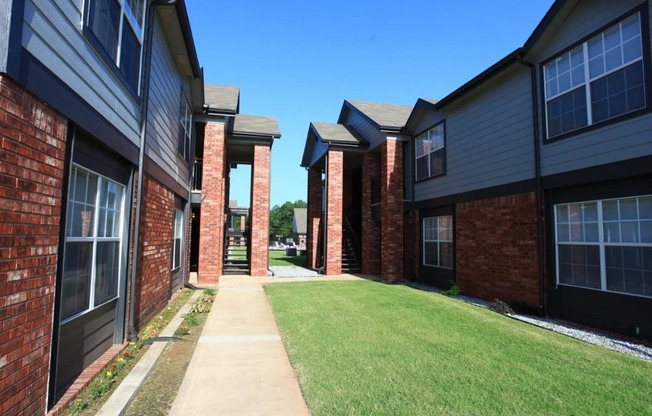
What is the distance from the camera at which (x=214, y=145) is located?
512 inches

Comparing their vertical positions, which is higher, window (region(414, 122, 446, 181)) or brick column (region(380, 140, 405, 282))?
window (region(414, 122, 446, 181))

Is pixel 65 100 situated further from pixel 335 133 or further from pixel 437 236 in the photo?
pixel 335 133

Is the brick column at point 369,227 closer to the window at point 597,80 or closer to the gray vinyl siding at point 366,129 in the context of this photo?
the gray vinyl siding at point 366,129

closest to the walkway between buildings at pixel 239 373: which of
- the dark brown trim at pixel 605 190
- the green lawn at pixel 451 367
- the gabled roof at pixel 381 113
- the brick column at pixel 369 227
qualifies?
the green lawn at pixel 451 367

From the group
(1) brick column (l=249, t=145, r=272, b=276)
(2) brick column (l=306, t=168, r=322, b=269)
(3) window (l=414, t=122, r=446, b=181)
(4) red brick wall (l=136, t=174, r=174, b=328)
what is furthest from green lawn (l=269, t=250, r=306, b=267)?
(4) red brick wall (l=136, t=174, r=174, b=328)

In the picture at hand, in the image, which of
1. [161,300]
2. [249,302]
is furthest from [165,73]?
[249,302]

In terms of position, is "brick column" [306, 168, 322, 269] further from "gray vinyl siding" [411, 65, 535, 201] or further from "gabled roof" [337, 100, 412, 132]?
"gray vinyl siding" [411, 65, 535, 201]

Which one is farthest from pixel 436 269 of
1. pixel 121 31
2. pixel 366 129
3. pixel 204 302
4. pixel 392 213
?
pixel 121 31

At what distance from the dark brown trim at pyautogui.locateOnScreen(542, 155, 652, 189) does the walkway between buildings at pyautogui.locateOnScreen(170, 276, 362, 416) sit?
20.2ft

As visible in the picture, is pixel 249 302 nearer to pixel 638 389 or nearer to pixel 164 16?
pixel 164 16

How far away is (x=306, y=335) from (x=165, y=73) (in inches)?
225

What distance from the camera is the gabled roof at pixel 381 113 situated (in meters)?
14.5

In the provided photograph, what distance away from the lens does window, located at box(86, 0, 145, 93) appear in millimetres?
4250

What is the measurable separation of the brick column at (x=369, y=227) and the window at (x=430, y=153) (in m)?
2.54
